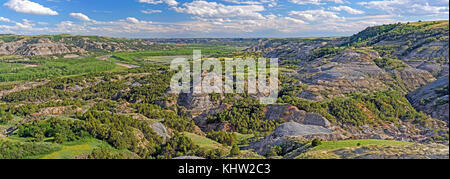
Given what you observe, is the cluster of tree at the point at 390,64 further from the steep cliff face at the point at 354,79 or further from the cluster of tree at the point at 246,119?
the cluster of tree at the point at 246,119

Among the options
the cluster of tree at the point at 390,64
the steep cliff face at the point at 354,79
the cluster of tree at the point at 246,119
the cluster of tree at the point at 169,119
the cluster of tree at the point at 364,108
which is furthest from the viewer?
the cluster of tree at the point at 390,64

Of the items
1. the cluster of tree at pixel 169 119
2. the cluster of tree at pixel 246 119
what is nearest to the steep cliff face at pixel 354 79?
the cluster of tree at pixel 246 119

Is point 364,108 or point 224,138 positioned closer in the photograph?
point 224,138

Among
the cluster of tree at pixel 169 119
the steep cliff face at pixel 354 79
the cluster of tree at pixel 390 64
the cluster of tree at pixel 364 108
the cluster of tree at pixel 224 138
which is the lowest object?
the cluster of tree at pixel 224 138

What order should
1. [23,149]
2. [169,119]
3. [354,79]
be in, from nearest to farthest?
1. [23,149]
2. [169,119]
3. [354,79]

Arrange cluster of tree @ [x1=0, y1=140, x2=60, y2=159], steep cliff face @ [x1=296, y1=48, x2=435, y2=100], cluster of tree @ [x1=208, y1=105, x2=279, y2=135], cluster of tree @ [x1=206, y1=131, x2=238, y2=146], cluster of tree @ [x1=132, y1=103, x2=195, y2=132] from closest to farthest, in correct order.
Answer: cluster of tree @ [x1=0, y1=140, x2=60, y2=159] < cluster of tree @ [x1=206, y1=131, x2=238, y2=146] < cluster of tree @ [x1=132, y1=103, x2=195, y2=132] < cluster of tree @ [x1=208, y1=105, x2=279, y2=135] < steep cliff face @ [x1=296, y1=48, x2=435, y2=100]

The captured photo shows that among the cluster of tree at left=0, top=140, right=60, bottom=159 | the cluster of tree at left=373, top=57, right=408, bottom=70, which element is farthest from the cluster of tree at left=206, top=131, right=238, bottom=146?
the cluster of tree at left=373, top=57, right=408, bottom=70

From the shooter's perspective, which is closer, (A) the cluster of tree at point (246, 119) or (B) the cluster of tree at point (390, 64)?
(A) the cluster of tree at point (246, 119)

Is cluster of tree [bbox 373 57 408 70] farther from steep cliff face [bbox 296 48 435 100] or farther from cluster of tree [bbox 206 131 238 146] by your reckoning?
cluster of tree [bbox 206 131 238 146]

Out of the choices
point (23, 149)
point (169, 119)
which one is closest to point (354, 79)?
point (169, 119)

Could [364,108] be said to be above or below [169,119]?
above

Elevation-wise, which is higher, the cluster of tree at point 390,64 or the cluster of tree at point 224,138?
the cluster of tree at point 390,64

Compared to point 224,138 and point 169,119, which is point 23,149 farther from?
point 169,119
